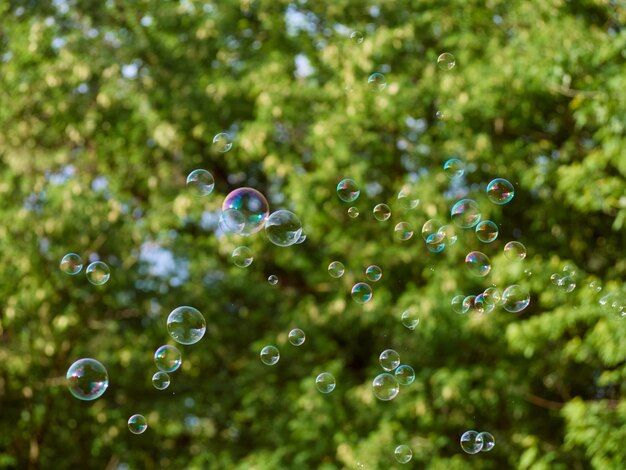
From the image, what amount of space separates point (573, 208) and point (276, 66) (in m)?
2.66

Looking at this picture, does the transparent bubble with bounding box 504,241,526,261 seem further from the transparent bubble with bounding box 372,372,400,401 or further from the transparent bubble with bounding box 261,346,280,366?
the transparent bubble with bounding box 261,346,280,366

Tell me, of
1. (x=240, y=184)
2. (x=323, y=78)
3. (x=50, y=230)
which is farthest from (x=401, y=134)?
(x=50, y=230)

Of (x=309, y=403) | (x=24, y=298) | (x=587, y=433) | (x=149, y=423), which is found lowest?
(x=149, y=423)

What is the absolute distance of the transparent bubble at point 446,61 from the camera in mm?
6887

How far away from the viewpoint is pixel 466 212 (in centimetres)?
614

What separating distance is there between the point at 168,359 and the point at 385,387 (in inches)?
51.8

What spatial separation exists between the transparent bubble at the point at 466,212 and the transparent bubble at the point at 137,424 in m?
2.34

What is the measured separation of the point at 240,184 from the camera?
31.7 ft

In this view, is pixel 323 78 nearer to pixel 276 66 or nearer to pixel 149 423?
pixel 276 66

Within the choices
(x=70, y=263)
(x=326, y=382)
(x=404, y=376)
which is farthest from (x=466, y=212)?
(x=70, y=263)

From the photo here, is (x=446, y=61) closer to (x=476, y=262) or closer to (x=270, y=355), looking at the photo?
(x=476, y=262)

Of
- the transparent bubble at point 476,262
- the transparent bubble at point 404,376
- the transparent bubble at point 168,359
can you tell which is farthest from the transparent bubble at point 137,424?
the transparent bubble at point 476,262

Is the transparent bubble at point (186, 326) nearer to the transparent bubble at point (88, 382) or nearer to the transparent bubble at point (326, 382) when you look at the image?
the transparent bubble at point (88, 382)

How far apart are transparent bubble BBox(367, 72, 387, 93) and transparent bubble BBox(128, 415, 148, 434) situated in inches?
113
